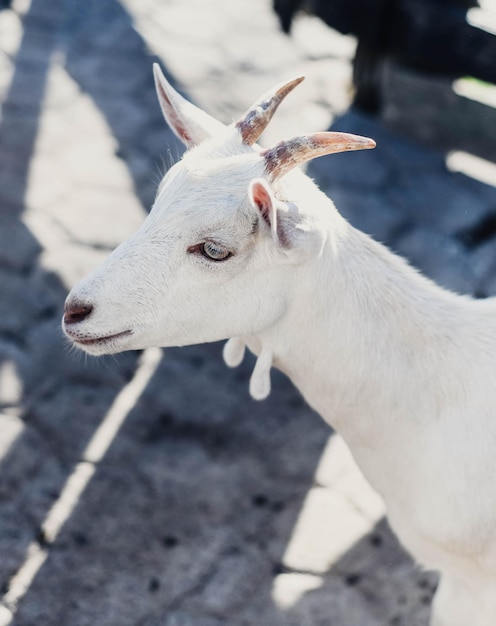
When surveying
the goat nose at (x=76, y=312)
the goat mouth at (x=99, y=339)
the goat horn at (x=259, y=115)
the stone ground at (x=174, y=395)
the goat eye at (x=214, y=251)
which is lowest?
the stone ground at (x=174, y=395)

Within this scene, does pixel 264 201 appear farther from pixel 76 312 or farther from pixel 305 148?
pixel 76 312

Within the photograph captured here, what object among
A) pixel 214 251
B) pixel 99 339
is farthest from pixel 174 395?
pixel 214 251

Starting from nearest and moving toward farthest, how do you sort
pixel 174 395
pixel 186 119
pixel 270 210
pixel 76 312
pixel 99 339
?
pixel 270 210 < pixel 76 312 < pixel 99 339 < pixel 186 119 < pixel 174 395

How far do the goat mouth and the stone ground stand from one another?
82cm

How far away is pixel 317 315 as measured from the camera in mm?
2447

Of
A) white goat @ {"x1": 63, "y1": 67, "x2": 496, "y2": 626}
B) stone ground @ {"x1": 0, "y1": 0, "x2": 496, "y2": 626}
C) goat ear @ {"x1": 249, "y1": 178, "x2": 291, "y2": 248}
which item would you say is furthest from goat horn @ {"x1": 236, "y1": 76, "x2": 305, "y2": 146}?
stone ground @ {"x1": 0, "y1": 0, "x2": 496, "y2": 626}

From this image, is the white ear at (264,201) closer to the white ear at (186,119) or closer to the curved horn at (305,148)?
the curved horn at (305,148)

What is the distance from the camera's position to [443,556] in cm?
282

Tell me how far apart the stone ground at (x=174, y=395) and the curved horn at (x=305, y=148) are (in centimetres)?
81

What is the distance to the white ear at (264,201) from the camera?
79.9 inches

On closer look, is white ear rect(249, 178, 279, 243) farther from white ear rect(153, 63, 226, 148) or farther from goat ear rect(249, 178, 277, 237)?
white ear rect(153, 63, 226, 148)

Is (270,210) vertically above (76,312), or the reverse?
(270,210)

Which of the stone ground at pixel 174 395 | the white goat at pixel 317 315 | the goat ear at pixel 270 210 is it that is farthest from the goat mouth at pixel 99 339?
the stone ground at pixel 174 395

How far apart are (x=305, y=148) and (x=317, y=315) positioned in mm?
516
